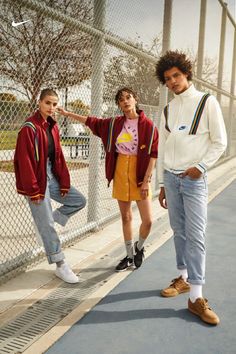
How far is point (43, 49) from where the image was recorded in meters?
4.56

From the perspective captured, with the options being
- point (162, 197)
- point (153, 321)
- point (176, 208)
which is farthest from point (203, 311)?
point (162, 197)

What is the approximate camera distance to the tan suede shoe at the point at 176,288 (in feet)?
11.2

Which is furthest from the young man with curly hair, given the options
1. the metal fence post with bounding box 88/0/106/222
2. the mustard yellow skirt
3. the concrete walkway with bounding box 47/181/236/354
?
the metal fence post with bounding box 88/0/106/222

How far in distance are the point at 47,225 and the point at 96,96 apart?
1905mm

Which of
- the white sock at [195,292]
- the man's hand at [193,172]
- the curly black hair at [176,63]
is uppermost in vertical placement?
the curly black hair at [176,63]

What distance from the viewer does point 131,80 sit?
21.1 feet

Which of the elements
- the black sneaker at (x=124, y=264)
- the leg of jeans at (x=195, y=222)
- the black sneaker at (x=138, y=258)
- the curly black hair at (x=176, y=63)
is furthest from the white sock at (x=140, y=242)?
the curly black hair at (x=176, y=63)

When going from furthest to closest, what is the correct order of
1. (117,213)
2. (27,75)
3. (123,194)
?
(117,213) < (27,75) < (123,194)

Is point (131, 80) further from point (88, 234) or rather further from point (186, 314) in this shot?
point (186, 314)

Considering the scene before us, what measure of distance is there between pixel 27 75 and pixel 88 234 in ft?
6.82

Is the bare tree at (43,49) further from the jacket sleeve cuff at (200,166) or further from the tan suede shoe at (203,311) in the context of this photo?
the tan suede shoe at (203,311)

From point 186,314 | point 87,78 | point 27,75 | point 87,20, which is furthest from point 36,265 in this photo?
point 87,20

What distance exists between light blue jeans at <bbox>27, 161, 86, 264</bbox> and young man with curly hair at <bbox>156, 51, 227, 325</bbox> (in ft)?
3.26

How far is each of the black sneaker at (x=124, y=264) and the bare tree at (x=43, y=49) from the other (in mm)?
Result: 1808
